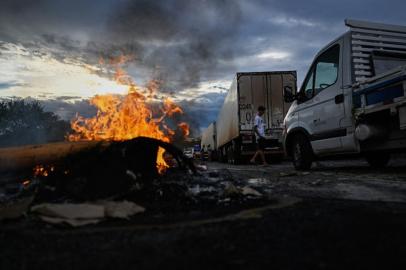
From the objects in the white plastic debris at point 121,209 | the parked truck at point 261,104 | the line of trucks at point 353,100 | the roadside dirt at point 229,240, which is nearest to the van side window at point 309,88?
the line of trucks at point 353,100

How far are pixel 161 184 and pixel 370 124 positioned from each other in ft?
14.5

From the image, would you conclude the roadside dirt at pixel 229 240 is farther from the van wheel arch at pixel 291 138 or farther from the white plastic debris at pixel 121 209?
the van wheel arch at pixel 291 138

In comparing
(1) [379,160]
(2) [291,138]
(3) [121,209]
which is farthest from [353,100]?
(3) [121,209]

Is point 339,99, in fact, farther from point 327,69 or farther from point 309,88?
point 309,88

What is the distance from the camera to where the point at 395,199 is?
13.8 feet

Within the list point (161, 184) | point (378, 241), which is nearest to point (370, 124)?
point (161, 184)

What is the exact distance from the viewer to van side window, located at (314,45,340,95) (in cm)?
765

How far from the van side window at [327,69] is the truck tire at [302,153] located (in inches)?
51.0

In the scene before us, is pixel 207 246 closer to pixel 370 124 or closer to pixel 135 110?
pixel 370 124

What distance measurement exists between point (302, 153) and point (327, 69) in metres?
2.14

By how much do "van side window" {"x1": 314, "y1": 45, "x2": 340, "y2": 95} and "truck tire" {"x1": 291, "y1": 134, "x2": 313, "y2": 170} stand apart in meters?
1.30

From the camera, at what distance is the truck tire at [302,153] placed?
8.75 metres

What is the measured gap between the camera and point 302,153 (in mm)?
8852

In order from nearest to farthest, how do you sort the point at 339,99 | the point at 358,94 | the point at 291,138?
the point at 358,94
the point at 339,99
the point at 291,138
